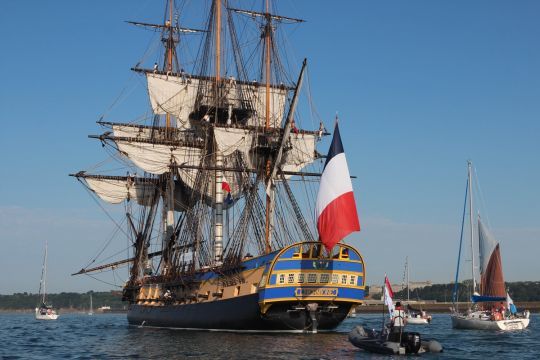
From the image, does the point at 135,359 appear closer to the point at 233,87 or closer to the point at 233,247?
the point at 233,247

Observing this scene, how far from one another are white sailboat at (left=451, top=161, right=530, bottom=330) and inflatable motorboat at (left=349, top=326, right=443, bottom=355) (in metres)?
29.1

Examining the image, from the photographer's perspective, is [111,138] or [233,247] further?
[111,138]

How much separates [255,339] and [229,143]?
81.9 feet

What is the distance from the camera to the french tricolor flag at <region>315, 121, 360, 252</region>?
45375 millimetres

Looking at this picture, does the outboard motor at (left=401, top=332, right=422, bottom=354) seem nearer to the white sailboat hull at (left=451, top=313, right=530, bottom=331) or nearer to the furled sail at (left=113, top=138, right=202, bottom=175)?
the white sailboat hull at (left=451, top=313, right=530, bottom=331)

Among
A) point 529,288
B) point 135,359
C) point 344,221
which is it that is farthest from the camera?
point 529,288

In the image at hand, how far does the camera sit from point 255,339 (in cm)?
4597

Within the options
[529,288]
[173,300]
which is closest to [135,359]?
[173,300]

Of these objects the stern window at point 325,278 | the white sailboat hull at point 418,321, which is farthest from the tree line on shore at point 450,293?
the stern window at point 325,278

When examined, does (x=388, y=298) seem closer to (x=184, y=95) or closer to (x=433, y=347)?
(x=433, y=347)

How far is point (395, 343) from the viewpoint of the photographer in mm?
36875

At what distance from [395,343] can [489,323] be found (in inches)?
1253

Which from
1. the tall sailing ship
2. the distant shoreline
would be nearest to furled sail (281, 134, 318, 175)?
the tall sailing ship

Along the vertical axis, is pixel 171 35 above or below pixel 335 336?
above
